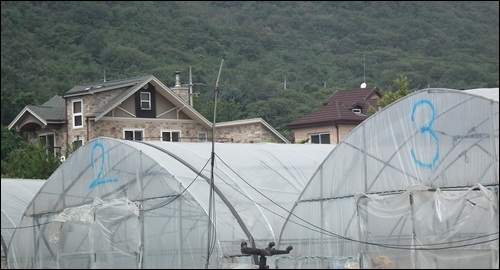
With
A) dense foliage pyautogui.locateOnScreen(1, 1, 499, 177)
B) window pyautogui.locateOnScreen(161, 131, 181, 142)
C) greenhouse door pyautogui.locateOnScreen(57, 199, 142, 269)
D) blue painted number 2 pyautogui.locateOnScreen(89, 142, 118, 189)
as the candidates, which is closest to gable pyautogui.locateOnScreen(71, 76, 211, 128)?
window pyautogui.locateOnScreen(161, 131, 181, 142)

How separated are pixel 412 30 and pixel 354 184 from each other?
6161cm

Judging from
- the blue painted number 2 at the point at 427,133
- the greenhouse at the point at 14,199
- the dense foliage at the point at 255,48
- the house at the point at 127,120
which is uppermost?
the dense foliage at the point at 255,48

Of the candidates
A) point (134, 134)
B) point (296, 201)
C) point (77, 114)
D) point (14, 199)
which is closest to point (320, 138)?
point (134, 134)

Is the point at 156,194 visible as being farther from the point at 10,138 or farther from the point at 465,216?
the point at 10,138

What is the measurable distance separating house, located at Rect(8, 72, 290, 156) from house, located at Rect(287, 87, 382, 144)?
247cm

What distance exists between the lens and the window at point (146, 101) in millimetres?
41438

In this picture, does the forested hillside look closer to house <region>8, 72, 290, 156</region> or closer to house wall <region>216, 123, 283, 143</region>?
house <region>8, 72, 290, 156</region>

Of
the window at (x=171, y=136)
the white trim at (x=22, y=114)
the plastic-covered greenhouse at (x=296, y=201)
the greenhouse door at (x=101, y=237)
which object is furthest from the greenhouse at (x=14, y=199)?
the window at (x=171, y=136)

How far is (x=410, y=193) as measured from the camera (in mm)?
17781

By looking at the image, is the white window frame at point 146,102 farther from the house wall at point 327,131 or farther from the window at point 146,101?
the house wall at point 327,131

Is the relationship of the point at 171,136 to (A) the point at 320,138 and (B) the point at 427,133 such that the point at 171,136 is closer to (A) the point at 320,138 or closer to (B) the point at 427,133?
(A) the point at 320,138

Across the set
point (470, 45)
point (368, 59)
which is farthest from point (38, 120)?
point (470, 45)

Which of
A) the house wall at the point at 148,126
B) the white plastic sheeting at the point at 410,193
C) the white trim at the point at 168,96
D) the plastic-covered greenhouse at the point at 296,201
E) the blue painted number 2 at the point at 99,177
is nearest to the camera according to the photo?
the white plastic sheeting at the point at 410,193

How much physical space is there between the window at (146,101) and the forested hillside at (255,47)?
502cm
